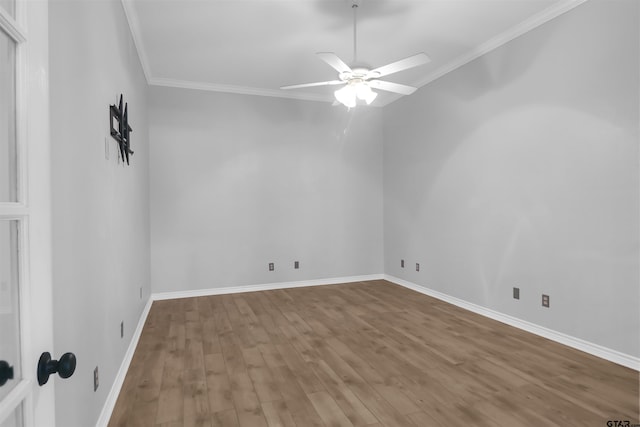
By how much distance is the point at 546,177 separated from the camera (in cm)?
328

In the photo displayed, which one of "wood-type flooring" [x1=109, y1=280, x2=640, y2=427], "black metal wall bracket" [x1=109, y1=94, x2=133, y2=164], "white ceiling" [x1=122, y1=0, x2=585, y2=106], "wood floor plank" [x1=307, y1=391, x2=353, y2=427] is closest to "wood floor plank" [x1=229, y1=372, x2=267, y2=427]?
"wood-type flooring" [x1=109, y1=280, x2=640, y2=427]

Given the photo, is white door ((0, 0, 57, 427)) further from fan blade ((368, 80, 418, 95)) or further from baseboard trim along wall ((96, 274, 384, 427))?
fan blade ((368, 80, 418, 95))

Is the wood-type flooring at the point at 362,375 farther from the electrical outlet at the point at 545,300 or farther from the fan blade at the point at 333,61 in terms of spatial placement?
the fan blade at the point at 333,61

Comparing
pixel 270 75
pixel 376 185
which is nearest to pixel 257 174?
pixel 270 75

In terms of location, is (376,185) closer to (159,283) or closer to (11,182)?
(159,283)

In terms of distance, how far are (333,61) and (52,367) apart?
2.60m

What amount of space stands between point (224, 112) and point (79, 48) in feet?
11.5

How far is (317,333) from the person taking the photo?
344 cm

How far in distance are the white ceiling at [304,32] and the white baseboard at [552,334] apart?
2.81 metres

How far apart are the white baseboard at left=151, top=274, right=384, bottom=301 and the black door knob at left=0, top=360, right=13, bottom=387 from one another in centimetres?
443

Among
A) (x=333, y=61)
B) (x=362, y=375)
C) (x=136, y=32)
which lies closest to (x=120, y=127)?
(x=136, y=32)

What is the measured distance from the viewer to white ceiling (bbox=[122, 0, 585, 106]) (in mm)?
3086

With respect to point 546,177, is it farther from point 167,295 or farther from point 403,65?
point 167,295

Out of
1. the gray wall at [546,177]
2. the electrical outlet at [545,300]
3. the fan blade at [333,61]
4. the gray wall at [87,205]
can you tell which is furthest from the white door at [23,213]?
the electrical outlet at [545,300]
